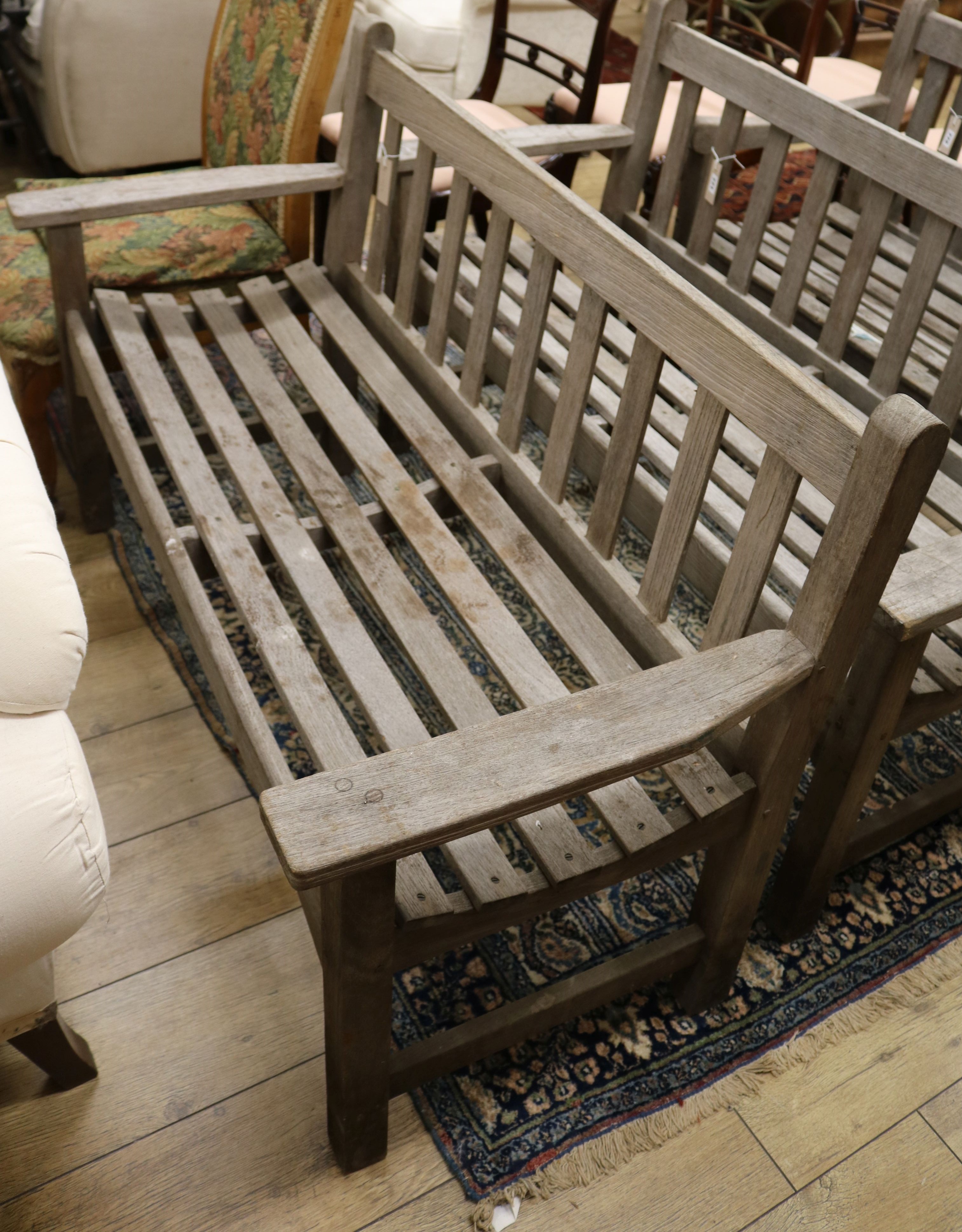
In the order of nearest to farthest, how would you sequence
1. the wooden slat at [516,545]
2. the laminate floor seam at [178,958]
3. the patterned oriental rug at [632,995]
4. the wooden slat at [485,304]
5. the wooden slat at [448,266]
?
the wooden slat at [516,545], the patterned oriental rug at [632,995], the laminate floor seam at [178,958], the wooden slat at [485,304], the wooden slat at [448,266]

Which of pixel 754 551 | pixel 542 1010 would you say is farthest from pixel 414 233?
pixel 542 1010

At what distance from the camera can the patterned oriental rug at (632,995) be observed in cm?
142

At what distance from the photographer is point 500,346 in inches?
78.5

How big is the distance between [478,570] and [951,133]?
1508mm

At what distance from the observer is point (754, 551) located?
124 cm

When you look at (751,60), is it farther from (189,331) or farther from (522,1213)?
(522,1213)

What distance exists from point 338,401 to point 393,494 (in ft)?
0.93

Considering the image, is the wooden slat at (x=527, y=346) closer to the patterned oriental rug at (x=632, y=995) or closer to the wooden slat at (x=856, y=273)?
the patterned oriental rug at (x=632, y=995)

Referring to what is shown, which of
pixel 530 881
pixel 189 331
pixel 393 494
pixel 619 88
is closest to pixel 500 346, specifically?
pixel 393 494

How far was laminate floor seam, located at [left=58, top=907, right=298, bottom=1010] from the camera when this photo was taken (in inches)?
60.1

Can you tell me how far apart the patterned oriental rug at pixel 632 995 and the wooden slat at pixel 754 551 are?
54 cm

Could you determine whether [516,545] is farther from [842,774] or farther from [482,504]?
[842,774]

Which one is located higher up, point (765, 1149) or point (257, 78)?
point (257, 78)

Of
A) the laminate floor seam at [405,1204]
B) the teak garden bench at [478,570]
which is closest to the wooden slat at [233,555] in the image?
the teak garden bench at [478,570]
